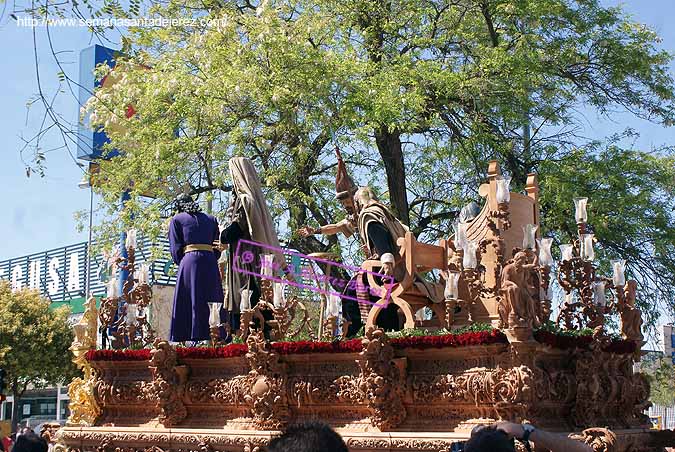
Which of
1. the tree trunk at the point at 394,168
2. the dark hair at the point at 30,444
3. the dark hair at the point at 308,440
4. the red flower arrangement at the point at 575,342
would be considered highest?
the tree trunk at the point at 394,168

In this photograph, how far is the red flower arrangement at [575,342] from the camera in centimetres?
920

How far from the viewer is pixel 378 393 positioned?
380 inches

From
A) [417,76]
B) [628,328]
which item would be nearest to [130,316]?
[628,328]

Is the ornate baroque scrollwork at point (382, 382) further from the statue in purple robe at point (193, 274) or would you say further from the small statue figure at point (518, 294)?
the statue in purple robe at point (193, 274)

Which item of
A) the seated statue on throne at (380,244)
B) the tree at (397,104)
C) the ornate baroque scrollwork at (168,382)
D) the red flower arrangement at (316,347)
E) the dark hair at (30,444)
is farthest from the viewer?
the tree at (397,104)

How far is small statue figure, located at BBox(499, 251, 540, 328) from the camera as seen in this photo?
898cm

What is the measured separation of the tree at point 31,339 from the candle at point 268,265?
78.5ft

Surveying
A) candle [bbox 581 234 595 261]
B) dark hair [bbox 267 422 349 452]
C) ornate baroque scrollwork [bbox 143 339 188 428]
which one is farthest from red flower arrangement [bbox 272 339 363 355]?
dark hair [bbox 267 422 349 452]

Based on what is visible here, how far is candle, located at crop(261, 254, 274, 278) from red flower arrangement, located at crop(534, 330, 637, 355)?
3.44 m

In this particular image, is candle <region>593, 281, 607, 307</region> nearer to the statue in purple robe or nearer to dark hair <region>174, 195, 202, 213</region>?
the statue in purple robe

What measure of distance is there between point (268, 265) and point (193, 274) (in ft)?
4.51

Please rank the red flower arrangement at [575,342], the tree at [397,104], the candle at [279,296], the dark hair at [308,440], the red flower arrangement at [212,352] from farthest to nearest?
the tree at [397,104] → the red flower arrangement at [212,352] → the candle at [279,296] → the red flower arrangement at [575,342] → the dark hair at [308,440]

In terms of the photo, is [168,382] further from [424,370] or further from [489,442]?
[489,442]

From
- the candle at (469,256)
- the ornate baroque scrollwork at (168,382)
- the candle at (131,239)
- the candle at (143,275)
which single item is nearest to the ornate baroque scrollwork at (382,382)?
the candle at (469,256)
